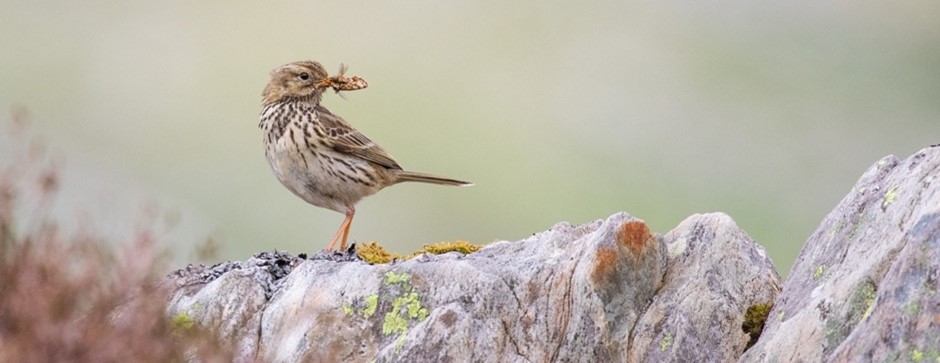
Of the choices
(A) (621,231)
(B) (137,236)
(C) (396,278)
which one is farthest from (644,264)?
(B) (137,236)

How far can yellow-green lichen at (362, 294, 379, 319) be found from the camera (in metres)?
6.38

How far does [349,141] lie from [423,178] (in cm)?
90

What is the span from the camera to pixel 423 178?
1089 centimetres

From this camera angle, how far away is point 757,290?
614 centimetres

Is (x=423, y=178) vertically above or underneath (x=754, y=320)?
above

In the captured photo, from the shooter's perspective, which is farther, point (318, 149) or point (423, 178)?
point (423, 178)

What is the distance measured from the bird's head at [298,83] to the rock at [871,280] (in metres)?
5.51

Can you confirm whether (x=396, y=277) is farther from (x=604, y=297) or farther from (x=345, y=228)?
(x=345, y=228)

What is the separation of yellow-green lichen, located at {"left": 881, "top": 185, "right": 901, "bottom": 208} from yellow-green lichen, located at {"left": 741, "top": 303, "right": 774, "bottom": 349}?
0.78 meters

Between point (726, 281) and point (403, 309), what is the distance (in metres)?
1.66

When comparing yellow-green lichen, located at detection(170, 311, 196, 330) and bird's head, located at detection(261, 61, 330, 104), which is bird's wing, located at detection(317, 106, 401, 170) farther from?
yellow-green lichen, located at detection(170, 311, 196, 330)

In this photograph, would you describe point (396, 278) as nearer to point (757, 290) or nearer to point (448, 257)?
point (448, 257)

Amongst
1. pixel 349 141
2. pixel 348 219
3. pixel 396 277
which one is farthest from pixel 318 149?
pixel 396 277

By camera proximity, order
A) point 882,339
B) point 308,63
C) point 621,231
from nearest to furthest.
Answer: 1. point 882,339
2. point 621,231
3. point 308,63
